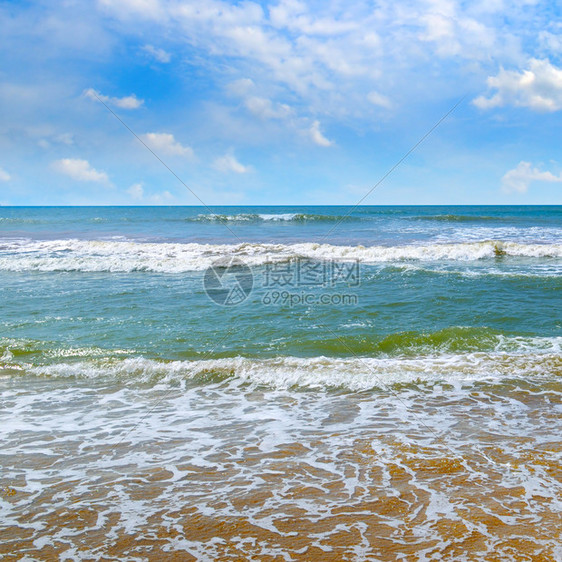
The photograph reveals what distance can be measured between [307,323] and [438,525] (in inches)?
251

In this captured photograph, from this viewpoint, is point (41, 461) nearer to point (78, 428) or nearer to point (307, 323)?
point (78, 428)

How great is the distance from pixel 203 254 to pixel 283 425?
16802 mm

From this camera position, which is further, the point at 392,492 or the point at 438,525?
A: the point at 392,492

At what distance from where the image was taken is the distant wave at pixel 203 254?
58.2 feet

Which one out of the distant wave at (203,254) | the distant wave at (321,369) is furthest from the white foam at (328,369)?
the distant wave at (203,254)

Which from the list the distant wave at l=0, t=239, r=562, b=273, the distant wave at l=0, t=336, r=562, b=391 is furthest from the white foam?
the distant wave at l=0, t=239, r=562, b=273

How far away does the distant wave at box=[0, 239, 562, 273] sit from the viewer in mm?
17734

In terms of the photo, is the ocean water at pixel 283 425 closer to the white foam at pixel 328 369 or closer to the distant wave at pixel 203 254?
A: the white foam at pixel 328 369

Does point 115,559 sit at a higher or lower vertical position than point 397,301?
lower

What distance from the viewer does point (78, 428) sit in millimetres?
5223

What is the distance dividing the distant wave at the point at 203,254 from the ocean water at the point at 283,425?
521 cm

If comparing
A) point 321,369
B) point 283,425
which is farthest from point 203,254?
point 283,425

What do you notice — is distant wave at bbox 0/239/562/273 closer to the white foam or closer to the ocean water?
the ocean water

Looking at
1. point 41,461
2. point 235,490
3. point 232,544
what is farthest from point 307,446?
point 41,461
